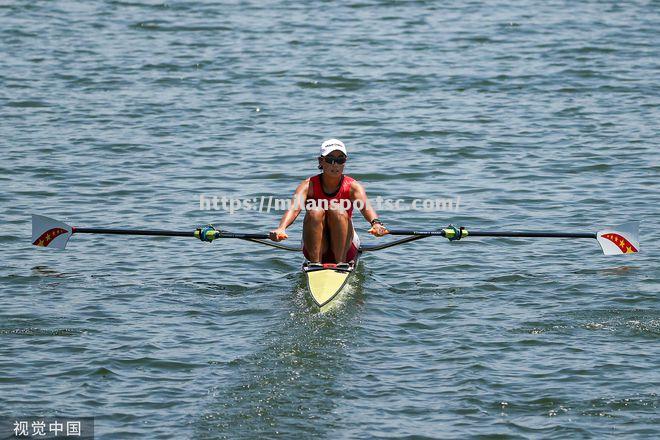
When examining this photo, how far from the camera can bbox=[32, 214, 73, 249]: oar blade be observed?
1557 centimetres

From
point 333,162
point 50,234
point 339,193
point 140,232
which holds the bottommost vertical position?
point 50,234

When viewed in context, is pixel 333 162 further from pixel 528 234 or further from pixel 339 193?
pixel 528 234

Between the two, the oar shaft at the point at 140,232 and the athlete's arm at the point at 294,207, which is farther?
the oar shaft at the point at 140,232

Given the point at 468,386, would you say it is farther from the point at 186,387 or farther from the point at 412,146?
the point at 412,146

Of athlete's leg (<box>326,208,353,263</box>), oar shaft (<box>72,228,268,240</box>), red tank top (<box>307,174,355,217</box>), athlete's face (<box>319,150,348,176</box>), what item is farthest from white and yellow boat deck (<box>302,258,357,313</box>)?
athlete's face (<box>319,150,348,176</box>)

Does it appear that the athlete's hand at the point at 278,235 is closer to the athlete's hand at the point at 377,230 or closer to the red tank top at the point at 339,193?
the red tank top at the point at 339,193

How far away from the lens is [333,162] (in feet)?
45.4

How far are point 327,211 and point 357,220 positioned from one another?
12.6ft

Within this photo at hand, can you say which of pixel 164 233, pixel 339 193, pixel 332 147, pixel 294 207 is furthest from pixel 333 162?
pixel 164 233

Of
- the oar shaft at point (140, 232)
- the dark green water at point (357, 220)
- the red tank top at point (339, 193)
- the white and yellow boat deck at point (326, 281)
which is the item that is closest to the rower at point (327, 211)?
the red tank top at point (339, 193)

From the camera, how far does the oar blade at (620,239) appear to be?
15.4m

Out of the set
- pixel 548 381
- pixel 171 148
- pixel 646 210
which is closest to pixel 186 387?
pixel 548 381

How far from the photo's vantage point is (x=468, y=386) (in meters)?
11.3

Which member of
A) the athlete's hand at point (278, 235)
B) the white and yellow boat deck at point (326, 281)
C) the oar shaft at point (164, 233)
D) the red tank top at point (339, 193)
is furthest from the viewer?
the oar shaft at point (164, 233)
